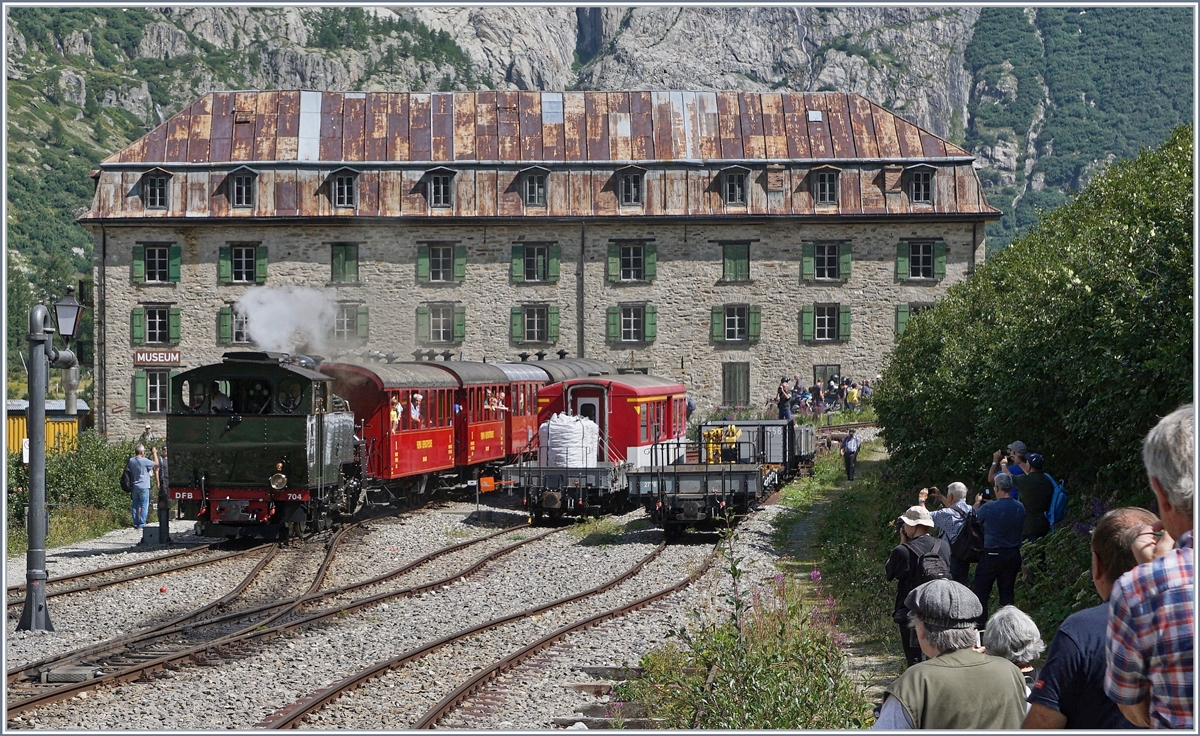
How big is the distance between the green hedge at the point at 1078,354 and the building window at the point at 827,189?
19.4 metres

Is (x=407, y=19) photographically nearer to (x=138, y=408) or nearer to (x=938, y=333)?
(x=138, y=408)

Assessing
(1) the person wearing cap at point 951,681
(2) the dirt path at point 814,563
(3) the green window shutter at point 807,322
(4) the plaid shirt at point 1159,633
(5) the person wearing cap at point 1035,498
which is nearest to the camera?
(4) the plaid shirt at point 1159,633

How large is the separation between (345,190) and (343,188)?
0.10 m

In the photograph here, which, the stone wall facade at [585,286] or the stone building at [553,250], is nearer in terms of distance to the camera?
the stone building at [553,250]

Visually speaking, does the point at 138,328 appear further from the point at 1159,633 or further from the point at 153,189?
the point at 1159,633

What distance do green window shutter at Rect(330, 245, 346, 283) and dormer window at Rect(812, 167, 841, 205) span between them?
16.8 m

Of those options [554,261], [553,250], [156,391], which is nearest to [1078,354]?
[554,261]

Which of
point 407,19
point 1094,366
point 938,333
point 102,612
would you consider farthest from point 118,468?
point 407,19

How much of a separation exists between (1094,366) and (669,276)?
33697mm

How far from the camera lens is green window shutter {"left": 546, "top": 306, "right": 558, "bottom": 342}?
47062 millimetres

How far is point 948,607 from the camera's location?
5273mm

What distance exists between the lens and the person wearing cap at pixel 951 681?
4.95m

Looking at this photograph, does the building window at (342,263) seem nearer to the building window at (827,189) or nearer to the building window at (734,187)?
the building window at (734,187)

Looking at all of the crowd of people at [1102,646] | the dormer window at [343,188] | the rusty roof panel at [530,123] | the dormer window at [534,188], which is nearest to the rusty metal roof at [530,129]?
the rusty roof panel at [530,123]
